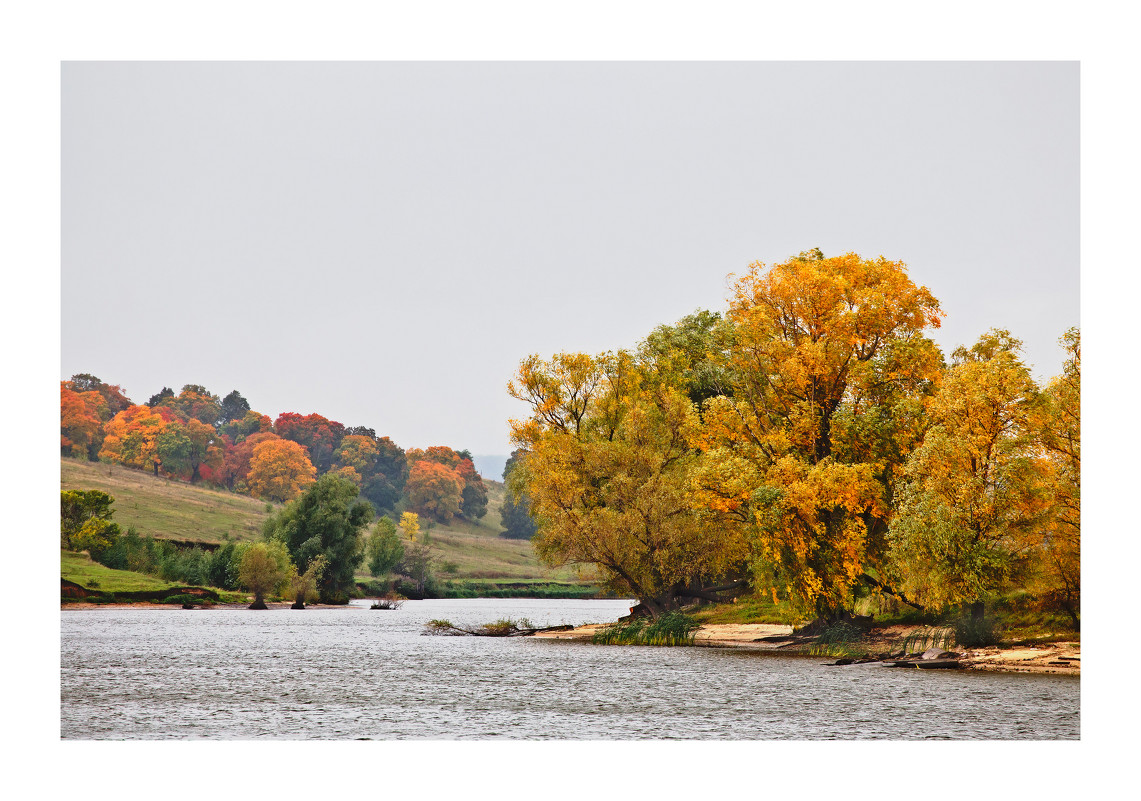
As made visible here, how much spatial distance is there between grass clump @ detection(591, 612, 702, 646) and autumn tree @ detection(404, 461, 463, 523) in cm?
12360

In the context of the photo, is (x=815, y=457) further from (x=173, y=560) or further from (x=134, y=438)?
(x=134, y=438)

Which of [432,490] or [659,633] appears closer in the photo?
[659,633]

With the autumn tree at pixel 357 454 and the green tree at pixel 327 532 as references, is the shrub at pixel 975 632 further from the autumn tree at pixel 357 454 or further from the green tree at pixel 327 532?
the autumn tree at pixel 357 454

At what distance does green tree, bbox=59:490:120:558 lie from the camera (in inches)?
2960

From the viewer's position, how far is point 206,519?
10625 centimetres

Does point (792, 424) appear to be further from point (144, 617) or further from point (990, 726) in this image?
point (144, 617)

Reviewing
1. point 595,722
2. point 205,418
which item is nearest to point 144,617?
point 595,722

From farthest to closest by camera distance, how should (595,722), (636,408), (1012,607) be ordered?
(636,408) → (1012,607) → (595,722)

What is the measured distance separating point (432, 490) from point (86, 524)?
295 ft

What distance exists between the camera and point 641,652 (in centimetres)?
3766

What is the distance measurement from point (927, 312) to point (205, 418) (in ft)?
456

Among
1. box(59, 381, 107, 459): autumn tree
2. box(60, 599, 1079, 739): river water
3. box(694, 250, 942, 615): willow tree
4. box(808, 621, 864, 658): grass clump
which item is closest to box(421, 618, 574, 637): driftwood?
box(60, 599, 1079, 739): river water

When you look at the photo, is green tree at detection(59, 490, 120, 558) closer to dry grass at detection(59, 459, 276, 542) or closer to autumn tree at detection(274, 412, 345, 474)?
dry grass at detection(59, 459, 276, 542)

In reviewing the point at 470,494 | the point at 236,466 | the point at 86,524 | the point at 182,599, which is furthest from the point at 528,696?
the point at 470,494
